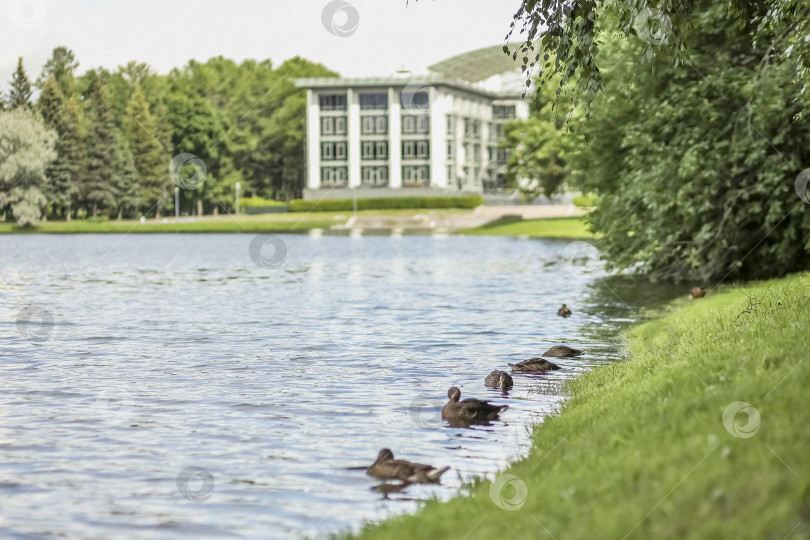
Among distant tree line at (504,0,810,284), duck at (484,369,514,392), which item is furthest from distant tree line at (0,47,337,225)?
duck at (484,369,514,392)

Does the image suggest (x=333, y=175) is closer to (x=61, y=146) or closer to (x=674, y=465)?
(x=61, y=146)

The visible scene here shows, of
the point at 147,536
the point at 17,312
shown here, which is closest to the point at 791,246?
the point at 17,312

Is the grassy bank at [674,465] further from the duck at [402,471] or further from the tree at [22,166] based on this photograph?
the tree at [22,166]

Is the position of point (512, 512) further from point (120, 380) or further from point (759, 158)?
point (759, 158)

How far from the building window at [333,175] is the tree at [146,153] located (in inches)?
964

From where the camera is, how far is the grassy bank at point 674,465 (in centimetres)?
795

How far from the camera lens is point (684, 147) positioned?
3200cm

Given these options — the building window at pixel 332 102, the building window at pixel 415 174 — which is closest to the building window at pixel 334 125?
the building window at pixel 332 102

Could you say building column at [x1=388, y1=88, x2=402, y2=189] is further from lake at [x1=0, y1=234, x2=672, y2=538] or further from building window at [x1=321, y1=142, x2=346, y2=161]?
lake at [x1=0, y1=234, x2=672, y2=538]

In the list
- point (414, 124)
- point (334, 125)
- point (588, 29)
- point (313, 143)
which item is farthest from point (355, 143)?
point (588, 29)

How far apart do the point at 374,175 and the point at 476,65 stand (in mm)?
22258

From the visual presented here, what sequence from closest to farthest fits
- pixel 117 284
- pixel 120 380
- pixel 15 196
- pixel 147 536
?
pixel 147 536
pixel 120 380
pixel 117 284
pixel 15 196

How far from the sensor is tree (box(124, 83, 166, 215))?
142750mm

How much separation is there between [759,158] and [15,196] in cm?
10620
